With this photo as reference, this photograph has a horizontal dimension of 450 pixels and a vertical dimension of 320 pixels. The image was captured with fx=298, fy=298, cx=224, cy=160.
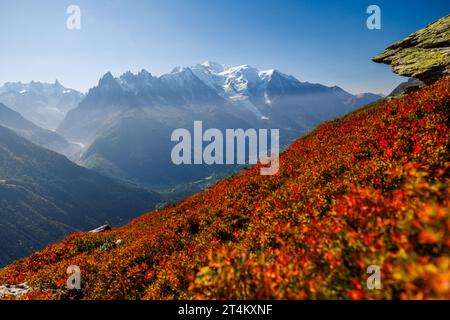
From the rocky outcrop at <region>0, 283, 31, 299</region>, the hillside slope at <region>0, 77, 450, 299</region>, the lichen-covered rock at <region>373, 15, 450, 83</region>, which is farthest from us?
the lichen-covered rock at <region>373, 15, 450, 83</region>

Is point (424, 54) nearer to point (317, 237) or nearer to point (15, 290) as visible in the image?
point (317, 237)

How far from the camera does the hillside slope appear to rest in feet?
16.2

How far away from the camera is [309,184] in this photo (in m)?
13.8

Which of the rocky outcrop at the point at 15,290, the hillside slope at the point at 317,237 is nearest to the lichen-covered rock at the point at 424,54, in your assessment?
the hillside slope at the point at 317,237

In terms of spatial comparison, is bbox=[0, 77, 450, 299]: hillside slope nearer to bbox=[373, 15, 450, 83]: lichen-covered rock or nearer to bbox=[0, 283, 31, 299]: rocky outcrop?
bbox=[0, 283, 31, 299]: rocky outcrop

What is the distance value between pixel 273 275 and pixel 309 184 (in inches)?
343

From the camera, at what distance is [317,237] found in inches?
306

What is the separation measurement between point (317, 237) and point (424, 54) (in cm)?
2211

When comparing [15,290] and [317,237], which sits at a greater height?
[317,237]

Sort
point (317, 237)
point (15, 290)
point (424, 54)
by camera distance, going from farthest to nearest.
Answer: point (424, 54) → point (15, 290) → point (317, 237)

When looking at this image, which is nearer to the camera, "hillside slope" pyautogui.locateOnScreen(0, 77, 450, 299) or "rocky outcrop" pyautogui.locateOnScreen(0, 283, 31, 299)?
"hillside slope" pyautogui.locateOnScreen(0, 77, 450, 299)

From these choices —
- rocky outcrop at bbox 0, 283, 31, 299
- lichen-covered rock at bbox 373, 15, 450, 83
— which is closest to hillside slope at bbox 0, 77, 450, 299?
rocky outcrop at bbox 0, 283, 31, 299

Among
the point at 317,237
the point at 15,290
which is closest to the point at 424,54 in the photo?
the point at 317,237

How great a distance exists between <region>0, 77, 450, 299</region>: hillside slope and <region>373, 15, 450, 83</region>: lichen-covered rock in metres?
Answer: 4.26
